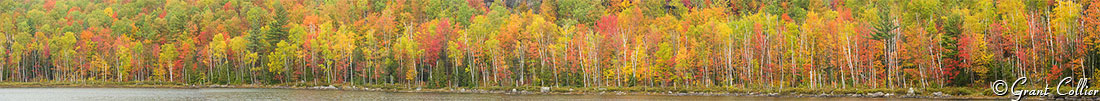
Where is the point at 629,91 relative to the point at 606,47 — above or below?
below

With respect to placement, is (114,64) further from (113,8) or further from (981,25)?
(981,25)

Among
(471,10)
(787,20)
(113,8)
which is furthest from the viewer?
(113,8)

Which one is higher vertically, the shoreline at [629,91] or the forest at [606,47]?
the forest at [606,47]

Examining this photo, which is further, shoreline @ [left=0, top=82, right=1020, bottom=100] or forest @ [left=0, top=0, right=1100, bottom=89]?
forest @ [left=0, top=0, right=1100, bottom=89]

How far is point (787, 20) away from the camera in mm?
95562

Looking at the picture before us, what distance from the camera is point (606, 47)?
226 feet

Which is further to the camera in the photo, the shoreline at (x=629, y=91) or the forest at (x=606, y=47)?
the forest at (x=606, y=47)

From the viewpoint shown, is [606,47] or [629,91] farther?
[606,47]

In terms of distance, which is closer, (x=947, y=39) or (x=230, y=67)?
(x=947, y=39)

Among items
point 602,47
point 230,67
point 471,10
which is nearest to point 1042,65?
point 602,47

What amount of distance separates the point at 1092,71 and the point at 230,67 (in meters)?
67.3

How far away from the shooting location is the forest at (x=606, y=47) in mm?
54219

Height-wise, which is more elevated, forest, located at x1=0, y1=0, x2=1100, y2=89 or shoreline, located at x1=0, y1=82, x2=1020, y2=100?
forest, located at x1=0, y1=0, x2=1100, y2=89

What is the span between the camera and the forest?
54.2m
